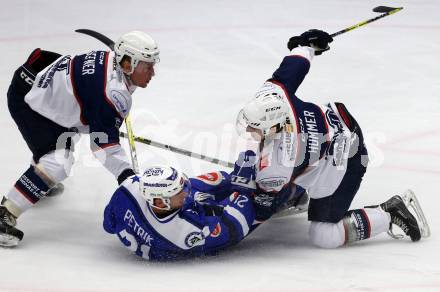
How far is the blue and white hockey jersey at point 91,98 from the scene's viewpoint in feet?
13.5

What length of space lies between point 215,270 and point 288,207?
27.5 inches

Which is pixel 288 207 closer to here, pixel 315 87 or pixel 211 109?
pixel 211 109

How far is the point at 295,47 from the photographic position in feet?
14.6

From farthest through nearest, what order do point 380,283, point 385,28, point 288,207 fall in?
point 385,28 < point 288,207 < point 380,283

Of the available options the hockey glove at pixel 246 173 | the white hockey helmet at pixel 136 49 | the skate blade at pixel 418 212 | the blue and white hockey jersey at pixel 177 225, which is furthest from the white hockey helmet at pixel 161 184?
the skate blade at pixel 418 212

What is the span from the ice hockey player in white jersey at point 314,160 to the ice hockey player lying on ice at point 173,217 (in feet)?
0.38

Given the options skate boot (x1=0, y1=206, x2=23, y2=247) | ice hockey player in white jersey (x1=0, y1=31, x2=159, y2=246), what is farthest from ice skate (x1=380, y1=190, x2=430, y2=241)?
skate boot (x1=0, y1=206, x2=23, y2=247)

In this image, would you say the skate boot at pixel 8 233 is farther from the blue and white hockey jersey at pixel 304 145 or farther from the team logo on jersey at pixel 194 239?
the blue and white hockey jersey at pixel 304 145

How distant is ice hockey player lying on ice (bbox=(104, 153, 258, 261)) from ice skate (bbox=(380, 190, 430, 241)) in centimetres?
65

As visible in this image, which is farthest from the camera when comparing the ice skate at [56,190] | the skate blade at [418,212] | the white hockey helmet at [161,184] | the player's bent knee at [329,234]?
the ice skate at [56,190]

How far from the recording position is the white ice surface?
12.4 feet

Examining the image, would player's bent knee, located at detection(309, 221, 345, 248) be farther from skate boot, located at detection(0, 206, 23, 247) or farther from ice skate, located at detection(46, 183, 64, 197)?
ice skate, located at detection(46, 183, 64, 197)

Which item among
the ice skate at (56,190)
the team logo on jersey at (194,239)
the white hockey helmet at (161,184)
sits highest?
the white hockey helmet at (161,184)

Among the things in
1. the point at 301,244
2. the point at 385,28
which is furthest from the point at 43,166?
the point at 385,28
